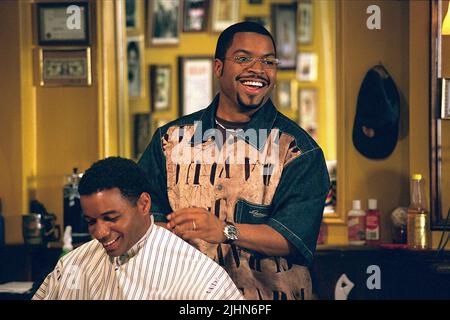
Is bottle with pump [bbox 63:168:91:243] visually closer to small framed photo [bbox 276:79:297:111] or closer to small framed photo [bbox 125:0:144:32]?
small framed photo [bbox 125:0:144:32]

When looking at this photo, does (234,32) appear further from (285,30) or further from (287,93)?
(287,93)

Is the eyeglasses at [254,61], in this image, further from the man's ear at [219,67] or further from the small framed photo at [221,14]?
the small framed photo at [221,14]

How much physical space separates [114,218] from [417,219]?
1.87 m

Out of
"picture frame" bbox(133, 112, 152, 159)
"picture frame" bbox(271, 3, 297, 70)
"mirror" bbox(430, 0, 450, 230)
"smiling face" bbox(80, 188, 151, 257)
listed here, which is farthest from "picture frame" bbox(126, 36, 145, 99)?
"smiling face" bbox(80, 188, 151, 257)

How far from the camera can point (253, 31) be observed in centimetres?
277

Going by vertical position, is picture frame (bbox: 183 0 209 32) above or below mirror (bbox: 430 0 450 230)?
above

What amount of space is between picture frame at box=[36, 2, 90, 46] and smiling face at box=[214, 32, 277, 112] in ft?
5.14

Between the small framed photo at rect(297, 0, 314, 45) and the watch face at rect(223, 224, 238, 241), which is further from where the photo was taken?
the small framed photo at rect(297, 0, 314, 45)

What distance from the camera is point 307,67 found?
529cm

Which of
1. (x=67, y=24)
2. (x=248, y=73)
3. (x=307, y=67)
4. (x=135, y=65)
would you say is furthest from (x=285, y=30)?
(x=248, y=73)

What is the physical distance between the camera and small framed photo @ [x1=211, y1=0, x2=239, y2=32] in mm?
5078

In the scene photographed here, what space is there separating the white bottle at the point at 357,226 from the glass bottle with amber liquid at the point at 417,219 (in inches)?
9.0

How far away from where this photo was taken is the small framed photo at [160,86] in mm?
5051

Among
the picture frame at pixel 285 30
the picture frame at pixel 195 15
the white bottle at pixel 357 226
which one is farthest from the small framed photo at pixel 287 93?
the white bottle at pixel 357 226
